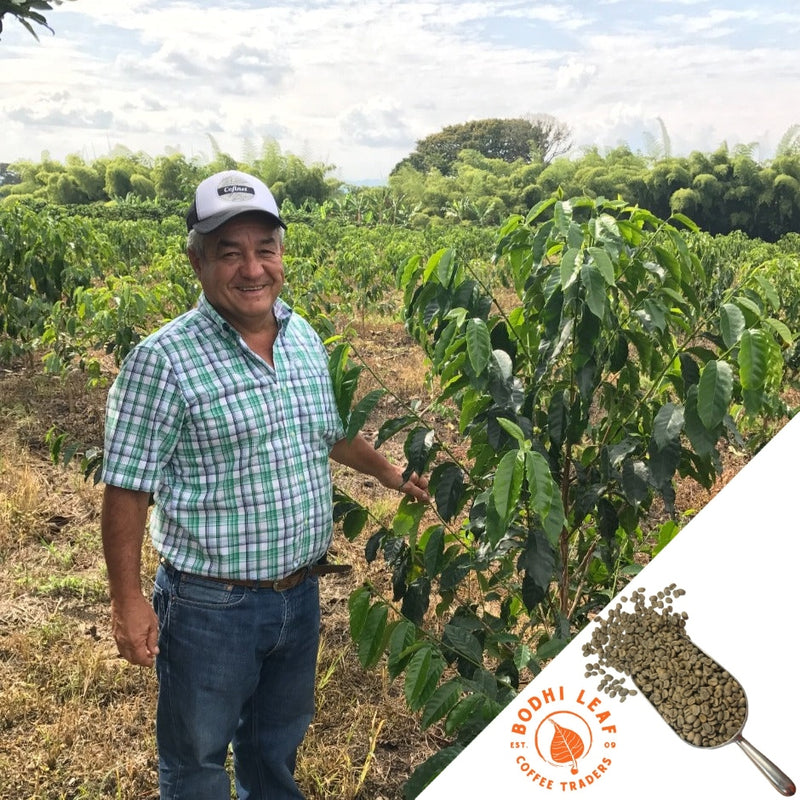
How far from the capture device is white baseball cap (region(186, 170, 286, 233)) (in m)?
1.60

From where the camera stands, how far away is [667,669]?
1038mm

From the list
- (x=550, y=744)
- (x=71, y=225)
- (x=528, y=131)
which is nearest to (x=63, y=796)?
(x=550, y=744)

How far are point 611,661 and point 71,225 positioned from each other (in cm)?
598

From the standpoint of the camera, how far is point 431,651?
1.51 metres

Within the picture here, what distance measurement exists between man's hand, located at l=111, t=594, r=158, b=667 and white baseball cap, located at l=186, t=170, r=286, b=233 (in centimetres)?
74

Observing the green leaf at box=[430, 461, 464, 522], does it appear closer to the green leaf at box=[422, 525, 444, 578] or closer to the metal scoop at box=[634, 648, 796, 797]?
the green leaf at box=[422, 525, 444, 578]

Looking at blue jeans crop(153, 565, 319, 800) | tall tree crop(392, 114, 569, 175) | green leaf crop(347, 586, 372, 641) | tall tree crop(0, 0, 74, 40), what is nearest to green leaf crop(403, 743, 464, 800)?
green leaf crop(347, 586, 372, 641)

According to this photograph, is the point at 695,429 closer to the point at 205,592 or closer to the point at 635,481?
the point at 635,481

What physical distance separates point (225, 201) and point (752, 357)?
98 cm

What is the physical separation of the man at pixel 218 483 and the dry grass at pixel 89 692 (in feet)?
1.80

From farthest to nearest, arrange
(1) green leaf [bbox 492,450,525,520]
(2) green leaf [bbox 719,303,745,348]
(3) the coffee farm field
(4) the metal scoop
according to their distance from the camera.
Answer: (3) the coffee farm field, (2) green leaf [bbox 719,303,745,348], (1) green leaf [bbox 492,450,525,520], (4) the metal scoop

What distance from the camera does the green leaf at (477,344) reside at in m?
1.41

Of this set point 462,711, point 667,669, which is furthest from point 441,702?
point 667,669

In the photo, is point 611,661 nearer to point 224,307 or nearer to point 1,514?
point 224,307
